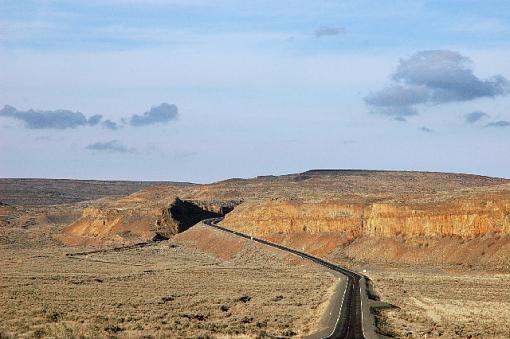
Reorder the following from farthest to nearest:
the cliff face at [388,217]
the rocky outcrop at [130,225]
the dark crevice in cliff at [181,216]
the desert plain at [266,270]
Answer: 1. the dark crevice in cliff at [181,216]
2. the rocky outcrop at [130,225]
3. the cliff face at [388,217]
4. the desert plain at [266,270]

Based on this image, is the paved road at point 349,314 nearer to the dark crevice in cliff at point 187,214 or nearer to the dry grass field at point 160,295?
the dry grass field at point 160,295

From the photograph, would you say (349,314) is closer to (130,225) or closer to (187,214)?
(130,225)

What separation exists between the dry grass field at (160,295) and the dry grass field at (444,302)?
5.49 m

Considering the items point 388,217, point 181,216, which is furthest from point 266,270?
point 181,216

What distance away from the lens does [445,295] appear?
57375 millimetres

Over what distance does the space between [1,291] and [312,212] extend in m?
54.9

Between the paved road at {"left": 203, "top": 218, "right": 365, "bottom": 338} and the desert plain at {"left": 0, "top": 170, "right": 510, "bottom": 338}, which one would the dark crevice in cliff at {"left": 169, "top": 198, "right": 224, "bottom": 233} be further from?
the paved road at {"left": 203, "top": 218, "right": 365, "bottom": 338}

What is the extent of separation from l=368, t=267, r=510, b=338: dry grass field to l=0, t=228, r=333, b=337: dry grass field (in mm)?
5491

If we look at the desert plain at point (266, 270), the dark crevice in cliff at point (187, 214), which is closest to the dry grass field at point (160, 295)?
the desert plain at point (266, 270)

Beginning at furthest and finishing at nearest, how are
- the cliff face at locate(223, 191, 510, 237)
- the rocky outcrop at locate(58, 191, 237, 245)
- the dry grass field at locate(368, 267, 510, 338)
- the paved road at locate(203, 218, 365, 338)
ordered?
1. the rocky outcrop at locate(58, 191, 237, 245)
2. the cliff face at locate(223, 191, 510, 237)
3. the dry grass field at locate(368, 267, 510, 338)
4. the paved road at locate(203, 218, 365, 338)

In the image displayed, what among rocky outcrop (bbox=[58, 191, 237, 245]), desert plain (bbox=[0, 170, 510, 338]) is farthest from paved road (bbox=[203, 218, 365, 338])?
rocky outcrop (bbox=[58, 191, 237, 245])

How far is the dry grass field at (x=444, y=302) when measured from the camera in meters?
41.2

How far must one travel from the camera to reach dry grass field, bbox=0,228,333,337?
40344 mm

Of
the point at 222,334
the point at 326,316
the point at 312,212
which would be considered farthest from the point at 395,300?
the point at 312,212
